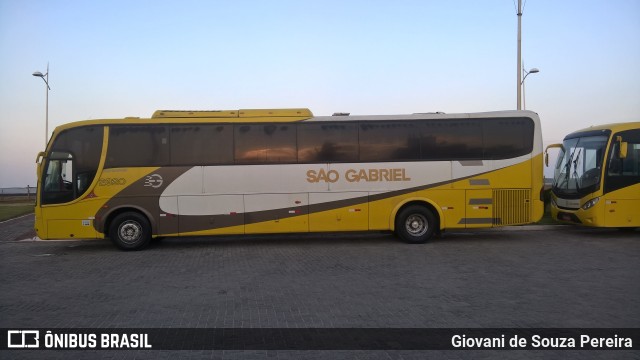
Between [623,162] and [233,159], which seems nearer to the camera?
[233,159]

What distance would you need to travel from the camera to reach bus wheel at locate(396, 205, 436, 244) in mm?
13836

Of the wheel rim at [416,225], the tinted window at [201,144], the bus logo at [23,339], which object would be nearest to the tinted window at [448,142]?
the wheel rim at [416,225]

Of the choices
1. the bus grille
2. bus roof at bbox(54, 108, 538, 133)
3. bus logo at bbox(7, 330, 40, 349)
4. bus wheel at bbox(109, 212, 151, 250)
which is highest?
bus roof at bbox(54, 108, 538, 133)

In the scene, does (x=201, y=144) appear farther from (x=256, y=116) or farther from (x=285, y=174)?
(x=285, y=174)

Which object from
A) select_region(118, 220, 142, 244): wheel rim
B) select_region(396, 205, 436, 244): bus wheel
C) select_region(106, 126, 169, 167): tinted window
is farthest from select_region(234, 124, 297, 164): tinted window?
select_region(396, 205, 436, 244): bus wheel

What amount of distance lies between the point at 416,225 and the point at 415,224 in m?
0.04

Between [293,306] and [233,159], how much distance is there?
6.88m

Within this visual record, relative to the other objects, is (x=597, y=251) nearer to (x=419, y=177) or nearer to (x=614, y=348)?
(x=419, y=177)

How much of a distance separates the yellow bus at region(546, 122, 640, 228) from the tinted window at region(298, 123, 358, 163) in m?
6.92

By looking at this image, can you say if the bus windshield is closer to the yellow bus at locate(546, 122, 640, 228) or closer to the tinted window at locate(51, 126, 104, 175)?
the yellow bus at locate(546, 122, 640, 228)

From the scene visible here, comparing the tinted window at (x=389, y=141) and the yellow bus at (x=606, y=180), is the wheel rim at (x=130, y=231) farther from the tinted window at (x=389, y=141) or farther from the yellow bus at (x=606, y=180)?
the yellow bus at (x=606, y=180)

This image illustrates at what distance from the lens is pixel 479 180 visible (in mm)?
13898

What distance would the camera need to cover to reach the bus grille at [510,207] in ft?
45.5

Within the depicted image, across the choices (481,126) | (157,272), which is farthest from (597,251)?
(157,272)
